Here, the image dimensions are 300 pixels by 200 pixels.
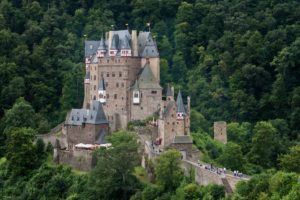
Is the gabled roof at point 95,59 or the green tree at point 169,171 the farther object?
the gabled roof at point 95,59

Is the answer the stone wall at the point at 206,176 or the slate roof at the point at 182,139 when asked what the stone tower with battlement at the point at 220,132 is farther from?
the stone wall at the point at 206,176

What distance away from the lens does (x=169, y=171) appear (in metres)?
64.9

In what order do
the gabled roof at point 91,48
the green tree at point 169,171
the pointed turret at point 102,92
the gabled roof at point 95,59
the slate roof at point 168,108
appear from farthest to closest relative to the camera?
the gabled roof at point 91,48, the gabled roof at point 95,59, the pointed turret at point 102,92, the slate roof at point 168,108, the green tree at point 169,171

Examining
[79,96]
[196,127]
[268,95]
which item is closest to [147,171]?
[196,127]

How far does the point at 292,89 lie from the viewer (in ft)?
301

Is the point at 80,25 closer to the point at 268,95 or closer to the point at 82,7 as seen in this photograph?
the point at 82,7

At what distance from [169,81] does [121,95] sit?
648 inches

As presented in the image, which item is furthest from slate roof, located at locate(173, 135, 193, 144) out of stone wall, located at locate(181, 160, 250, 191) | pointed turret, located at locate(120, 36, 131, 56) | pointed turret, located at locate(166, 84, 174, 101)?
pointed turret, located at locate(120, 36, 131, 56)

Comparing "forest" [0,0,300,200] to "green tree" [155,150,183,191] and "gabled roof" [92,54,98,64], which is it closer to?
"green tree" [155,150,183,191]

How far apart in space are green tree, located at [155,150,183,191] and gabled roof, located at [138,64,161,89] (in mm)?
10669

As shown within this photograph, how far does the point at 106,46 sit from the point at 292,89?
24.5m

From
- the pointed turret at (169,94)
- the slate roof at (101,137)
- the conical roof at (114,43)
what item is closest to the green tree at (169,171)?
the slate roof at (101,137)

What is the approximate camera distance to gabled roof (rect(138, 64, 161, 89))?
74.7 meters

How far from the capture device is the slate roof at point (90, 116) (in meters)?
74.6
